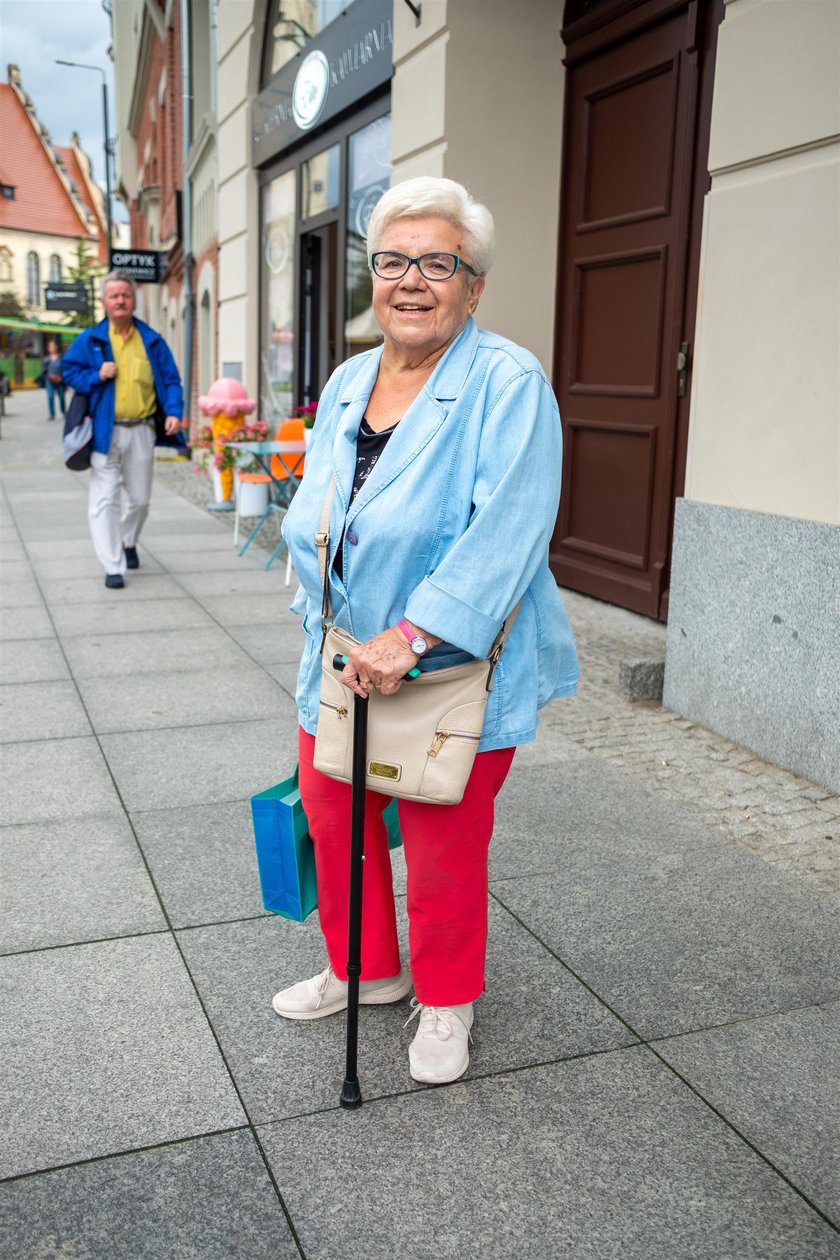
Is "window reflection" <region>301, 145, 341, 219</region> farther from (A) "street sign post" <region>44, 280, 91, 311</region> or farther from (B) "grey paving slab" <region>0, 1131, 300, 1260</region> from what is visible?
(A) "street sign post" <region>44, 280, 91, 311</region>

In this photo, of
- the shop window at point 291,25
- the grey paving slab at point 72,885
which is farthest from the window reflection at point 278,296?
the grey paving slab at point 72,885

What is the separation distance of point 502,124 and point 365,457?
227 inches

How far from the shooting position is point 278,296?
12719mm

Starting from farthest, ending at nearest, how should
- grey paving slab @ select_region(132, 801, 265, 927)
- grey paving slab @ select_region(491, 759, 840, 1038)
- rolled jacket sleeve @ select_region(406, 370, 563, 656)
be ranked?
grey paving slab @ select_region(132, 801, 265, 927), grey paving slab @ select_region(491, 759, 840, 1038), rolled jacket sleeve @ select_region(406, 370, 563, 656)

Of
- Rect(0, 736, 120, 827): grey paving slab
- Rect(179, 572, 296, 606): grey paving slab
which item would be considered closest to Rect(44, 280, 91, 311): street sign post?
Rect(179, 572, 296, 606): grey paving slab

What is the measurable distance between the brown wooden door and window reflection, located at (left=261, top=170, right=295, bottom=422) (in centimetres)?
523

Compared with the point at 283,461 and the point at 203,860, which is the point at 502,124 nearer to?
the point at 283,461

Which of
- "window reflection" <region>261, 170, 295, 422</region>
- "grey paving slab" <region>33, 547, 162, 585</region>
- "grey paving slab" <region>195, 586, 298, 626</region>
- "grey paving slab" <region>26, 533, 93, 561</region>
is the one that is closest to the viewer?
"grey paving slab" <region>195, 586, 298, 626</region>

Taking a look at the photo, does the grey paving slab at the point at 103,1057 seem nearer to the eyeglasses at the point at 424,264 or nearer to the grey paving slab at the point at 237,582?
the eyeglasses at the point at 424,264

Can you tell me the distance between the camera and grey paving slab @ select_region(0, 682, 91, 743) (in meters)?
5.04

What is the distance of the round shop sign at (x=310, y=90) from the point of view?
10328 millimetres

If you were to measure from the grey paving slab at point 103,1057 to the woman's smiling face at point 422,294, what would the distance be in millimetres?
1656

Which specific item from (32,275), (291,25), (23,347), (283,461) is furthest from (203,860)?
(32,275)

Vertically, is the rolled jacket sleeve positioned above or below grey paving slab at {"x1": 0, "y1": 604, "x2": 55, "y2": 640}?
above
